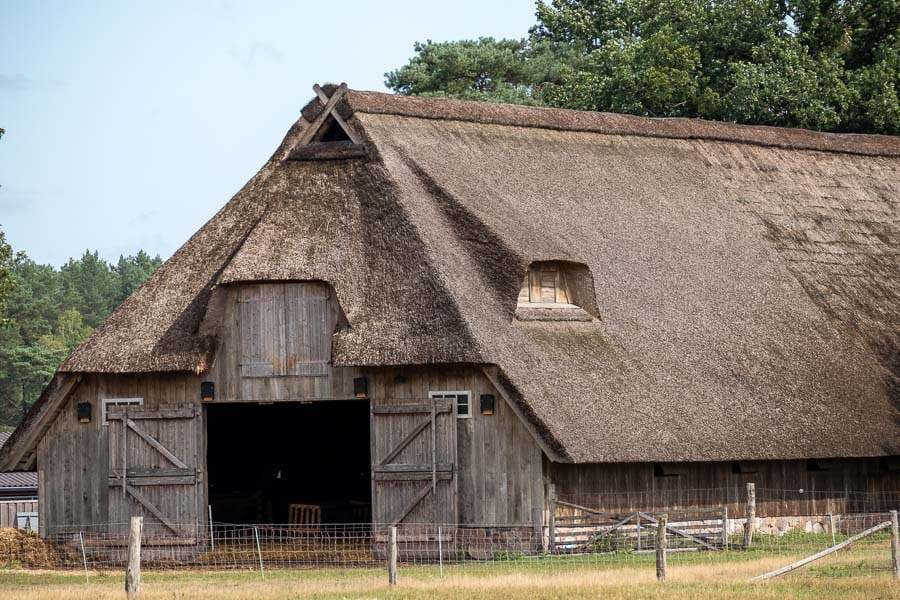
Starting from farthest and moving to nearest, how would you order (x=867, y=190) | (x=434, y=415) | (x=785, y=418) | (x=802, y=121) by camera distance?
(x=802, y=121), (x=867, y=190), (x=785, y=418), (x=434, y=415)

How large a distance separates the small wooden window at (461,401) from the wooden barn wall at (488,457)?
6 cm

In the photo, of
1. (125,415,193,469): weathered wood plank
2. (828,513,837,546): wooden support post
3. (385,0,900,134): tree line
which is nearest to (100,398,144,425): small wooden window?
(125,415,193,469): weathered wood plank

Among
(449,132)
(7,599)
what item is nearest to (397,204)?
(449,132)

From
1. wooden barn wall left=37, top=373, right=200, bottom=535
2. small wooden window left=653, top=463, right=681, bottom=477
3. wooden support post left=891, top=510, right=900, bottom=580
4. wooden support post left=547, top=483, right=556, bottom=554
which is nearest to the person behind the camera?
wooden support post left=891, top=510, right=900, bottom=580

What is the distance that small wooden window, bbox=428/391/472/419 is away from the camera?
96.5ft

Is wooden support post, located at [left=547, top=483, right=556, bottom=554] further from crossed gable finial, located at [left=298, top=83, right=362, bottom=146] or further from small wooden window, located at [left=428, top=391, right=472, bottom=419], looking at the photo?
crossed gable finial, located at [left=298, top=83, right=362, bottom=146]

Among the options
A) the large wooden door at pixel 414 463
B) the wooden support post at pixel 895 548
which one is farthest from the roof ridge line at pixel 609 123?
the wooden support post at pixel 895 548

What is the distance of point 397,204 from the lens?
31172 mm

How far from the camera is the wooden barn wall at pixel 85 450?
101ft

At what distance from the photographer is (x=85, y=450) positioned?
31484 mm

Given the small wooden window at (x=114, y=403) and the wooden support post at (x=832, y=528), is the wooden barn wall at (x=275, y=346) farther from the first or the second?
the wooden support post at (x=832, y=528)

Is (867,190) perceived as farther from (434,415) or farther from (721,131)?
(434,415)

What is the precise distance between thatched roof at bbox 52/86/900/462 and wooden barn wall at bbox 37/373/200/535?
848mm

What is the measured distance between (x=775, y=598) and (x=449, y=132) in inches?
662
